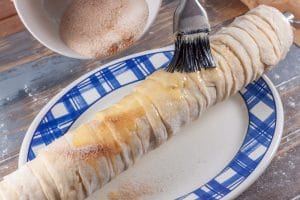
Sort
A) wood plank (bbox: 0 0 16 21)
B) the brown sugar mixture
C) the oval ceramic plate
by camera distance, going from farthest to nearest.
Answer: wood plank (bbox: 0 0 16 21) → the brown sugar mixture → the oval ceramic plate

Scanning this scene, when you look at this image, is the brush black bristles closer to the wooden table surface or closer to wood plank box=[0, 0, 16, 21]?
the wooden table surface

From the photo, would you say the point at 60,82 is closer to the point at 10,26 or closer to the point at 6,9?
the point at 10,26

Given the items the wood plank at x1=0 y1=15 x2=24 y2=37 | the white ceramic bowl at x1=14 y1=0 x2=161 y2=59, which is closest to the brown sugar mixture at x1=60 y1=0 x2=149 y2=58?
the white ceramic bowl at x1=14 y1=0 x2=161 y2=59

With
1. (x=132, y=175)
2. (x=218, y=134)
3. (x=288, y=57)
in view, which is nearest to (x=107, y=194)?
(x=132, y=175)

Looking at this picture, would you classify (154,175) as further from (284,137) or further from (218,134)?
(284,137)

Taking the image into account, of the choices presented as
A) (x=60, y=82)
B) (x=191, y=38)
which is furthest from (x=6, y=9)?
(x=191, y=38)
